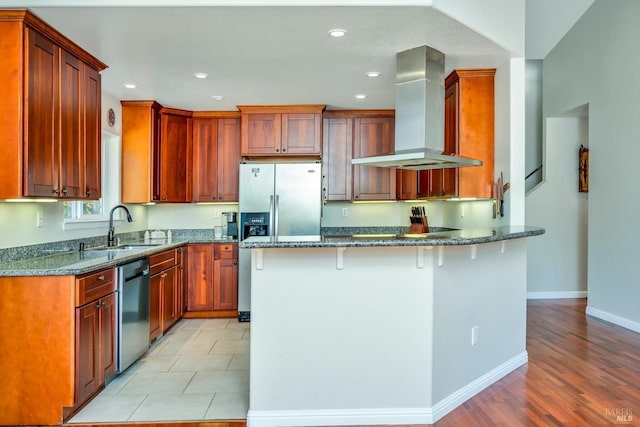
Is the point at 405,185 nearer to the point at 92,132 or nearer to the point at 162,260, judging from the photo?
the point at 162,260

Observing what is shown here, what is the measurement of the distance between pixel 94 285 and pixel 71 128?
3.59 ft

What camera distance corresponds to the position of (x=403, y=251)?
245 centimetres

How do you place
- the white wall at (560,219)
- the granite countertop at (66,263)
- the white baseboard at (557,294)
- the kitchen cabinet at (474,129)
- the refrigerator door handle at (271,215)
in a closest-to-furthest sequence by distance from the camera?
1. the granite countertop at (66,263)
2. the kitchen cabinet at (474,129)
3. the refrigerator door handle at (271,215)
4. the white wall at (560,219)
5. the white baseboard at (557,294)

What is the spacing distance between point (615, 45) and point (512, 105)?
2.22m

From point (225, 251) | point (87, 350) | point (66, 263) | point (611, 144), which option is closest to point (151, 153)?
point (225, 251)

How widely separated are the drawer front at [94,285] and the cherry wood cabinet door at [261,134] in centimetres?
231

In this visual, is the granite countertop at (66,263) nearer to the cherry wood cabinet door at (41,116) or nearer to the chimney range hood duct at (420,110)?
the cherry wood cabinet door at (41,116)

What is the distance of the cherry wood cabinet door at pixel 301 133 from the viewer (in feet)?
15.6

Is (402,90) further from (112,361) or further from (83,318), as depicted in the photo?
(112,361)

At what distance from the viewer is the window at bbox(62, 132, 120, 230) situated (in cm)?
387

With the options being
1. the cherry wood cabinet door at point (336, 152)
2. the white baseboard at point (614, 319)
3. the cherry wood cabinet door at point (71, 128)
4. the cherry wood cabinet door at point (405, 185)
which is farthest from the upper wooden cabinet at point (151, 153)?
the white baseboard at point (614, 319)

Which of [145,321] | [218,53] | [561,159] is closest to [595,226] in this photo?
[561,159]

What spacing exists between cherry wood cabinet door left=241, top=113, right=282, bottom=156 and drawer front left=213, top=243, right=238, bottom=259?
1.05 meters

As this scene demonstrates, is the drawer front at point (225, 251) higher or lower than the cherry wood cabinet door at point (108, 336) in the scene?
higher
